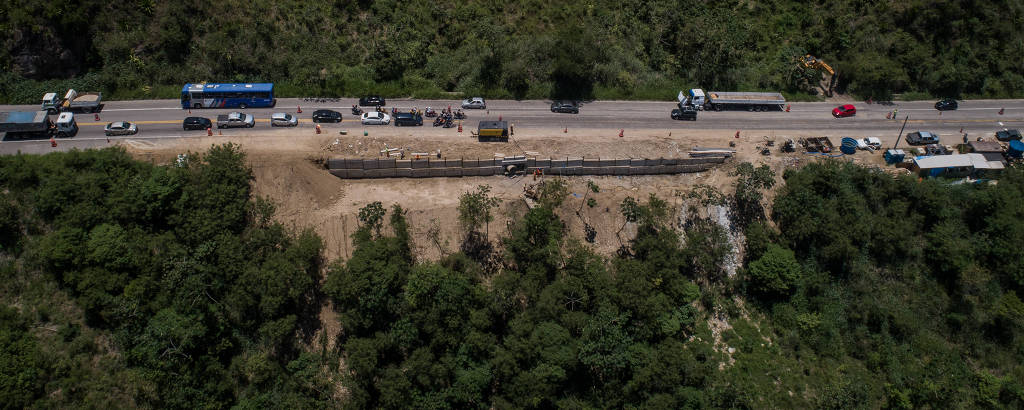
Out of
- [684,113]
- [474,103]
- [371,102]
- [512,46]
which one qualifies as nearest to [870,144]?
[684,113]

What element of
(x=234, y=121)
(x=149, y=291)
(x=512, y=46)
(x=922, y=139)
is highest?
(x=512, y=46)

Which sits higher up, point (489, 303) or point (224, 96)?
point (224, 96)

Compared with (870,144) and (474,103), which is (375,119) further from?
(870,144)

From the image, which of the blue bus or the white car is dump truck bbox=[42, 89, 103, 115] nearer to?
the blue bus

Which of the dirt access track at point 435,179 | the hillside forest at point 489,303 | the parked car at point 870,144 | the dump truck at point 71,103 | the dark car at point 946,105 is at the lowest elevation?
the hillside forest at point 489,303

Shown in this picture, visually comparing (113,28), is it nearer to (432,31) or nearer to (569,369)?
(432,31)

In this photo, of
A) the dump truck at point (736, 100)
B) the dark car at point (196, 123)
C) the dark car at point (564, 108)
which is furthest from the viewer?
the dump truck at point (736, 100)

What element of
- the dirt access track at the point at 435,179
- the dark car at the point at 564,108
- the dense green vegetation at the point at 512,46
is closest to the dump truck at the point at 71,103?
the dense green vegetation at the point at 512,46

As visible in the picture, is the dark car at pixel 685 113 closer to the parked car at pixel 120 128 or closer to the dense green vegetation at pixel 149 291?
the dense green vegetation at pixel 149 291
